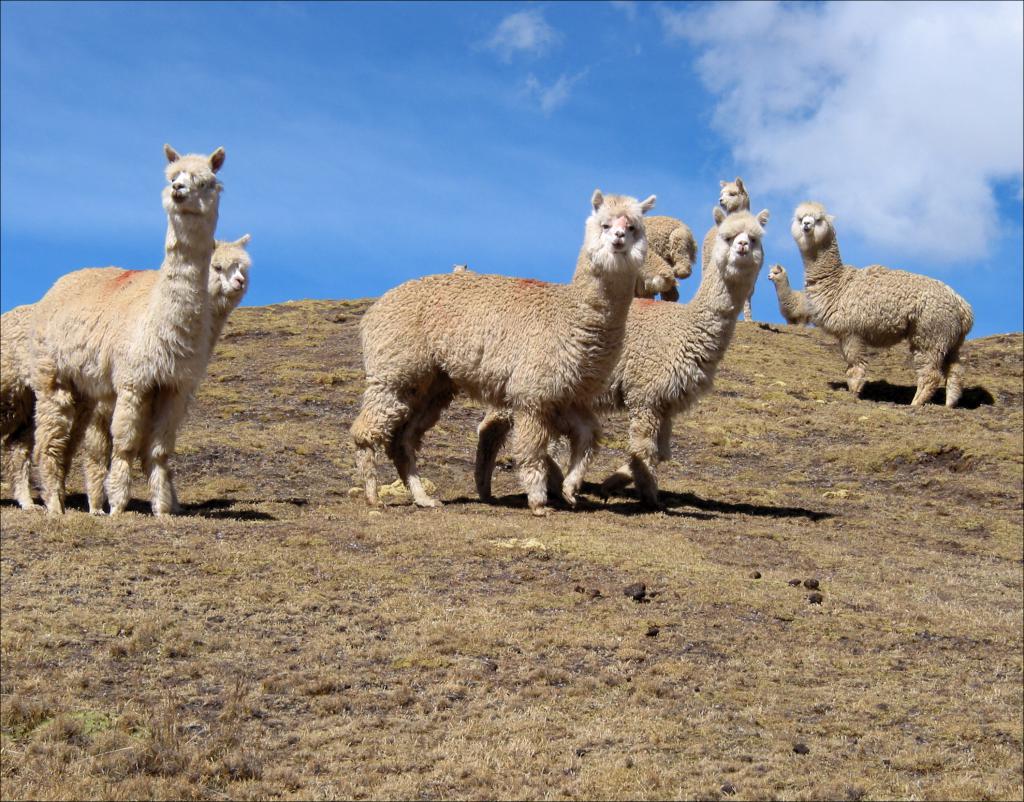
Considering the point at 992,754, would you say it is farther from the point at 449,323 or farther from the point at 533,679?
the point at 449,323

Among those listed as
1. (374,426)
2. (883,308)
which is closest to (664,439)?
(374,426)

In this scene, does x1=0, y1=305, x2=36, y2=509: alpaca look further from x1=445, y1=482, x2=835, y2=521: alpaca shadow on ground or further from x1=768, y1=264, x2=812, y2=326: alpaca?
x1=768, y1=264, x2=812, y2=326: alpaca

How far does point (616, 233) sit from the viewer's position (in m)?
13.0

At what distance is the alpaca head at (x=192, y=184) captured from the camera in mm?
11875

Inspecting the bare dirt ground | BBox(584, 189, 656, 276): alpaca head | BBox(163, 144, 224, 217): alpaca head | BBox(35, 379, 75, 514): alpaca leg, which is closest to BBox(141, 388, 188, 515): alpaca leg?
the bare dirt ground

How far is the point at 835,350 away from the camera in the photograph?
99.5ft

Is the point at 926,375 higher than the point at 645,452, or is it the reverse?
the point at 926,375

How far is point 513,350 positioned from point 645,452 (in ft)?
7.61

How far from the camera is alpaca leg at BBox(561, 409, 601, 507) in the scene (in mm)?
13852

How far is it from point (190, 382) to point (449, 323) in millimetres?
2993

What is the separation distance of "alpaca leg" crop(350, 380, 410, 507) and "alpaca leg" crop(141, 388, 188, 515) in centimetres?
215

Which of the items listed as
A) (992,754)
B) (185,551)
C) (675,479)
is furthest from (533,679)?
(675,479)

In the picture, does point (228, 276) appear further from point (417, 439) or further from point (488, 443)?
point (488, 443)

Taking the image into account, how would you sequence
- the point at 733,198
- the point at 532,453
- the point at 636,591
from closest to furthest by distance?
the point at 636,591 < the point at 532,453 < the point at 733,198
